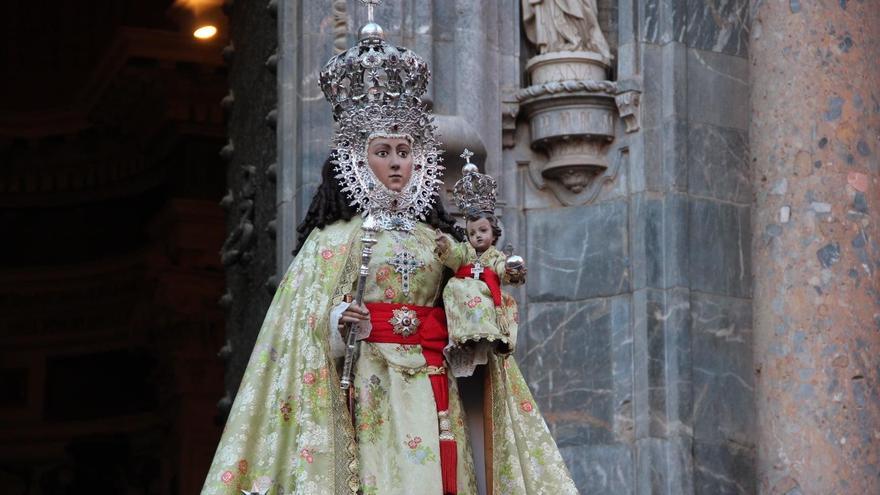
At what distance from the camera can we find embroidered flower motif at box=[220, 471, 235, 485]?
8.80 metres

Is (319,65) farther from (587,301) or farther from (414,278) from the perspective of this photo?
(414,278)

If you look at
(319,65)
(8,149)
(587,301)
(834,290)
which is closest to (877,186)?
(834,290)

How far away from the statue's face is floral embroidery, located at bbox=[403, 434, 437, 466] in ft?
2.93

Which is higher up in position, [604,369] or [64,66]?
[64,66]

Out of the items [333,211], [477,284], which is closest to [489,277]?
[477,284]

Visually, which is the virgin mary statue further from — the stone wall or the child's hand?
A: the stone wall

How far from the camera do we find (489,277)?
29.9 feet

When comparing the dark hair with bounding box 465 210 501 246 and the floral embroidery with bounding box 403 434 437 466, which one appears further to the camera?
the dark hair with bounding box 465 210 501 246

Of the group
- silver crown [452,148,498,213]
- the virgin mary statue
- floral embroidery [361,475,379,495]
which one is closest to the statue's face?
the virgin mary statue

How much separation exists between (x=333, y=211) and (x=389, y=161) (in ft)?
0.99

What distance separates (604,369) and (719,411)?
528 millimetres

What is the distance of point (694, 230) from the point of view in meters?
11.3

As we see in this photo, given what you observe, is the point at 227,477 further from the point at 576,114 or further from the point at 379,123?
the point at 576,114

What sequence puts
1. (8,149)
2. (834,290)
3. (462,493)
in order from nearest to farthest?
(462,493) → (834,290) → (8,149)
